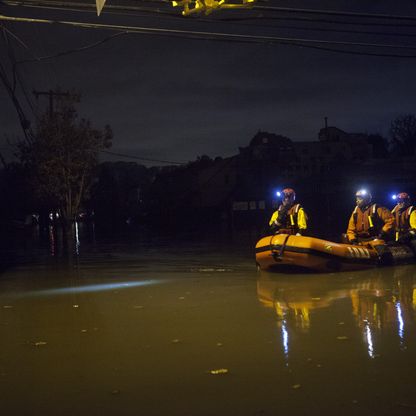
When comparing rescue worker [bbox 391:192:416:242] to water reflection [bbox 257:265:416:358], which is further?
rescue worker [bbox 391:192:416:242]

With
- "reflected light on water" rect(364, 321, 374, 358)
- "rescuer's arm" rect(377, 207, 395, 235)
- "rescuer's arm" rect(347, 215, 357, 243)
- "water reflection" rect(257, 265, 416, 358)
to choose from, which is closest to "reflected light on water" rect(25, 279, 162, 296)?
"water reflection" rect(257, 265, 416, 358)

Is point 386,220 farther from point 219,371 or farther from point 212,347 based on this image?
point 219,371

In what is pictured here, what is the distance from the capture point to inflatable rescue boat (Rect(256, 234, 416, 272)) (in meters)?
14.9

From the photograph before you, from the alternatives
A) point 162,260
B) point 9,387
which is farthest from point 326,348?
point 162,260

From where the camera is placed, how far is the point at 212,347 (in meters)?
7.48

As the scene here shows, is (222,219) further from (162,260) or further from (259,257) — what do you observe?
(259,257)

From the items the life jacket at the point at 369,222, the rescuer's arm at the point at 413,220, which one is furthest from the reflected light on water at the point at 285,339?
the rescuer's arm at the point at 413,220

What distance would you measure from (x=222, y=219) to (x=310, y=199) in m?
23.7

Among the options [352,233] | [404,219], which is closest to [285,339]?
[352,233]

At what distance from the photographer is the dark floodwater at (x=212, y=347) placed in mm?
5453

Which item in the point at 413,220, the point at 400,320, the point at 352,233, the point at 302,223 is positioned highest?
the point at 302,223

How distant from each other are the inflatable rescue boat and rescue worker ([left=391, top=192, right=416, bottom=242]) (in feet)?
4.14

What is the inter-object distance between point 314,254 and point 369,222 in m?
2.31

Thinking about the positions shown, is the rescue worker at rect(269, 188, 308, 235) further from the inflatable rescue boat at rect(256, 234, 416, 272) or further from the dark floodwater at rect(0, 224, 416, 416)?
the dark floodwater at rect(0, 224, 416, 416)
